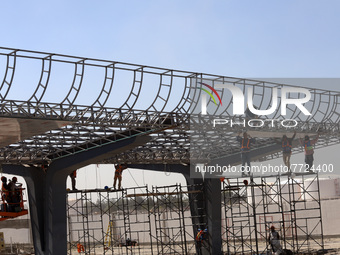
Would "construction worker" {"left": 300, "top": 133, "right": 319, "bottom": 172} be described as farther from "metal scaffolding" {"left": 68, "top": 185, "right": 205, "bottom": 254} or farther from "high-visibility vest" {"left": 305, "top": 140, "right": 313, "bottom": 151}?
"metal scaffolding" {"left": 68, "top": 185, "right": 205, "bottom": 254}

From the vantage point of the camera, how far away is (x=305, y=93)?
28.7 metres

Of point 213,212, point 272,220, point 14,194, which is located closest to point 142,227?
point 272,220

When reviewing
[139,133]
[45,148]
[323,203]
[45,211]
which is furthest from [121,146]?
[323,203]

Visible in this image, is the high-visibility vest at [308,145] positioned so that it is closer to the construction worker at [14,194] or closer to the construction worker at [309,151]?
the construction worker at [309,151]

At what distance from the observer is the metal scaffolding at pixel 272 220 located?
109 ft

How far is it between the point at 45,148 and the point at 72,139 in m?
2.31

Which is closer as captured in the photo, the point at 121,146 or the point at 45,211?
the point at 121,146

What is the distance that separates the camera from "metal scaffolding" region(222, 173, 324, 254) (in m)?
33.2

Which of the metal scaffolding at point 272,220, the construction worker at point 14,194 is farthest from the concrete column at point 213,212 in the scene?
the construction worker at point 14,194

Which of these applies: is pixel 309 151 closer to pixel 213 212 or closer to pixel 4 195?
pixel 213 212

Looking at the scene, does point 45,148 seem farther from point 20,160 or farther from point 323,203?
point 323,203

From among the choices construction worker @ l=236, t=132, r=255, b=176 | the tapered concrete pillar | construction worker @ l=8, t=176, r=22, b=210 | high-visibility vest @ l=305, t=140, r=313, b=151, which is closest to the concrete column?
construction worker @ l=236, t=132, r=255, b=176

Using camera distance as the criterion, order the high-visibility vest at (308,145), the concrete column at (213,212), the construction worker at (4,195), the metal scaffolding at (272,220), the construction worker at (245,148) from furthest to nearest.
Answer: the concrete column at (213,212)
the metal scaffolding at (272,220)
the high-visibility vest at (308,145)
the construction worker at (4,195)
the construction worker at (245,148)

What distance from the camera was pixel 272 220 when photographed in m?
51.2
